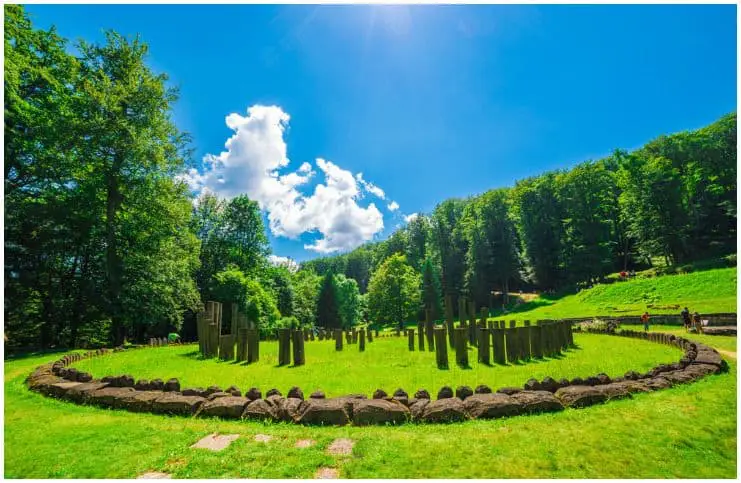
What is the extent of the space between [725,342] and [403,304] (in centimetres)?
2972

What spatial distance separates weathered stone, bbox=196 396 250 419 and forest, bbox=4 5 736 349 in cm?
1566

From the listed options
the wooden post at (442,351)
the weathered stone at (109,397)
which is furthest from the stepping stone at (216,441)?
the wooden post at (442,351)

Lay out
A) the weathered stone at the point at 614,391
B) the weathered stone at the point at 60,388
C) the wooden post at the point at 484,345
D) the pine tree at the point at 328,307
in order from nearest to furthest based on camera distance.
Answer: the weathered stone at the point at 614,391 < the weathered stone at the point at 60,388 < the wooden post at the point at 484,345 < the pine tree at the point at 328,307

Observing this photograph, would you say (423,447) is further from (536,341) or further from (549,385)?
(536,341)

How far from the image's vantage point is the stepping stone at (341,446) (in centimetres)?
529

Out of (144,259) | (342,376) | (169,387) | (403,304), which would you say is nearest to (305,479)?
(169,387)

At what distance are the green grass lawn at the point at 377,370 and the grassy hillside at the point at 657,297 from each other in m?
16.8

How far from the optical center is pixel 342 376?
10883 mm

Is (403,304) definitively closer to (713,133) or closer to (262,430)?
(262,430)

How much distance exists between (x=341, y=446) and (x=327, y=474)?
28.7 inches

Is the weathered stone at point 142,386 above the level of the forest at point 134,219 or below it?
below

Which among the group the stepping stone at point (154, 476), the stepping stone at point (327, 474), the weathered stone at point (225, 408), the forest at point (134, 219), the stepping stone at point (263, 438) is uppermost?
the forest at point (134, 219)

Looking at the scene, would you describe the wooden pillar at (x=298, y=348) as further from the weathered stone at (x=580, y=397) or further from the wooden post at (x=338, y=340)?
the weathered stone at (x=580, y=397)

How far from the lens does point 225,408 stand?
7.00m
